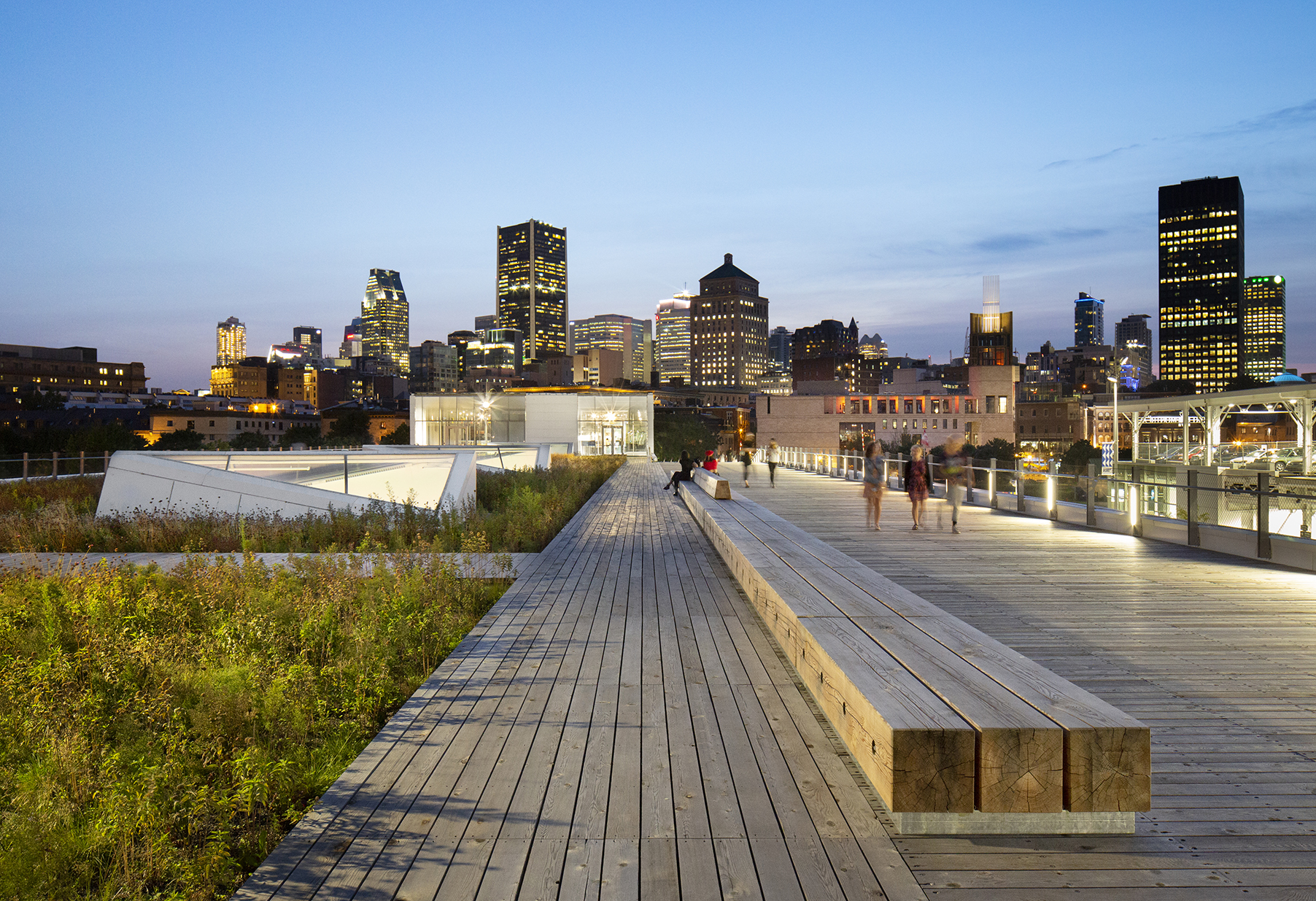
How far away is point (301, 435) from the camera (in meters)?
121

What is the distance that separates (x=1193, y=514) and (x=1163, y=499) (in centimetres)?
77

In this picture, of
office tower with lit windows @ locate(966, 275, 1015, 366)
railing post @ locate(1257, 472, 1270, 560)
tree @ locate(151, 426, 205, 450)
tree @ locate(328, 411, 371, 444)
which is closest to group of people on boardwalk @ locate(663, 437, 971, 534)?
railing post @ locate(1257, 472, 1270, 560)

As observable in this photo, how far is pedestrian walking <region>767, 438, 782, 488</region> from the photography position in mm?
24725

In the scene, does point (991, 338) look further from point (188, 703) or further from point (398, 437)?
point (188, 703)

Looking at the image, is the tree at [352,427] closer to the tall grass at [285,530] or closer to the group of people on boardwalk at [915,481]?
the tall grass at [285,530]

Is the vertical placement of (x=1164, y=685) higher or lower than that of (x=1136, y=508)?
lower

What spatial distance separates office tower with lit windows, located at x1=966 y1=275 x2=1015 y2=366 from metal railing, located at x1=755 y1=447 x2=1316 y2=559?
416 ft

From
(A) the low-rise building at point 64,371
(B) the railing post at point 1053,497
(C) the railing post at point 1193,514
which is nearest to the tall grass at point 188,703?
(C) the railing post at point 1193,514

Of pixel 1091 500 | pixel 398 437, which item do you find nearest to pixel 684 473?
pixel 1091 500

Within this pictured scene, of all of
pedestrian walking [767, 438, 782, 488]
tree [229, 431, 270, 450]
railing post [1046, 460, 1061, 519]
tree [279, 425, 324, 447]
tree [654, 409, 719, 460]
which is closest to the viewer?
railing post [1046, 460, 1061, 519]

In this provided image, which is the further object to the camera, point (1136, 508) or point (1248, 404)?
point (1248, 404)

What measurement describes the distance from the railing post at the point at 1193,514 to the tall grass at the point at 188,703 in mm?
9069

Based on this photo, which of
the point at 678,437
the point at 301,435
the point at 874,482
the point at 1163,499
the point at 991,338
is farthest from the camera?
the point at 991,338

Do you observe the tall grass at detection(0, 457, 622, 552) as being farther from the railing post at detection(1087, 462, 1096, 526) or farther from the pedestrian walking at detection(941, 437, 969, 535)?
the railing post at detection(1087, 462, 1096, 526)
